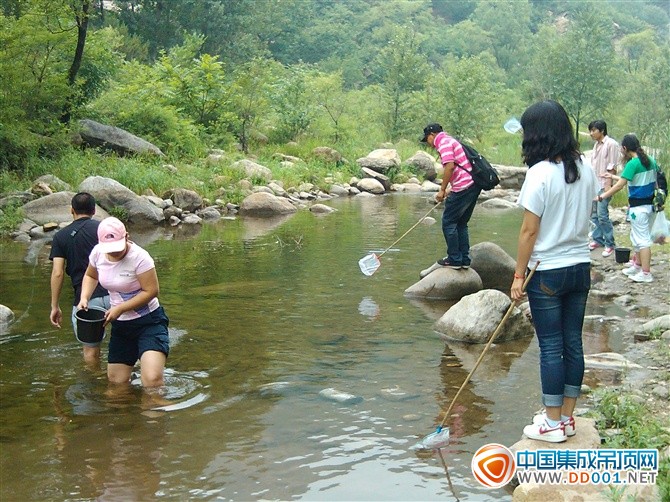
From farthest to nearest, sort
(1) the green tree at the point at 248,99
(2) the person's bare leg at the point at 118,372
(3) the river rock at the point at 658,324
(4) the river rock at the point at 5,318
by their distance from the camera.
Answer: (1) the green tree at the point at 248,99 → (4) the river rock at the point at 5,318 → (3) the river rock at the point at 658,324 → (2) the person's bare leg at the point at 118,372

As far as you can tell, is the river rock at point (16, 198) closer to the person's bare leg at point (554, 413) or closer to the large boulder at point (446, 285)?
the large boulder at point (446, 285)

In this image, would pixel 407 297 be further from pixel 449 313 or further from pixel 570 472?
pixel 570 472

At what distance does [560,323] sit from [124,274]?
3.22 meters

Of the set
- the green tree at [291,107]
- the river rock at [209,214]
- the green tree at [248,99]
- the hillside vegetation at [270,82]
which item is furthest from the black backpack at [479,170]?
the green tree at [291,107]

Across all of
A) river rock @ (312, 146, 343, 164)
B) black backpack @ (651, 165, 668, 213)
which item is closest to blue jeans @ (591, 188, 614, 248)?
black backpack @ (651, 165, 668, 213)

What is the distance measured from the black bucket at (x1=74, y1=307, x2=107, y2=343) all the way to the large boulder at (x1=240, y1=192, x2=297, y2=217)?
1401 cm

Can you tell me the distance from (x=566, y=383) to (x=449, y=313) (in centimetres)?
369

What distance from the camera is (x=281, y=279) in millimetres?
11680

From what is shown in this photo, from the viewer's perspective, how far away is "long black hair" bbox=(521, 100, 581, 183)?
15.6ft

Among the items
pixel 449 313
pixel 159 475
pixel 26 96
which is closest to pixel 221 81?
pixel 26 96

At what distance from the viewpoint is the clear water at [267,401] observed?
16.5ft

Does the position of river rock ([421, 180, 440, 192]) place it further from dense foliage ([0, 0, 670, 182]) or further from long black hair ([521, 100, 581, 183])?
long black hair ([521, 100, 581, 183])

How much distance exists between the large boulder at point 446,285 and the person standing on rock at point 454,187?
31cm

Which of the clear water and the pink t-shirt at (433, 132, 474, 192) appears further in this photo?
the pink t-shirt at (433, 132, 474, 192)
